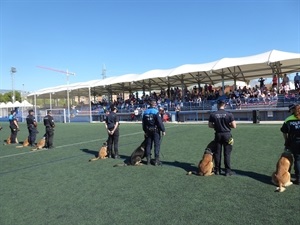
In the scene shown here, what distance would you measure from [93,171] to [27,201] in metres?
2.46

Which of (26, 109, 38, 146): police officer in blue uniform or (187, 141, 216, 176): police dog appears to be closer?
(187, 141, 216, 176): police dog

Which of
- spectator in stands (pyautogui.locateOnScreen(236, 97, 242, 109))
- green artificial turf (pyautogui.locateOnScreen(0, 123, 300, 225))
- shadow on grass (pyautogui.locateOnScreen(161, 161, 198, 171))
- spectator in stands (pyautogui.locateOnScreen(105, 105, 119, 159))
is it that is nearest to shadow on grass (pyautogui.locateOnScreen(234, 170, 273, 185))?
green artificial turf (pyautogui.locateOnScreen(0, 123, 300, 225))

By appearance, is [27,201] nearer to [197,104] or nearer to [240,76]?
[197,104]

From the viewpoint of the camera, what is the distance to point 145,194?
19.4 ft

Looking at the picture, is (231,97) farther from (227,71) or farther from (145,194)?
(145,194)

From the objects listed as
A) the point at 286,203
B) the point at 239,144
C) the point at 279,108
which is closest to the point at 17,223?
the point at 286,203

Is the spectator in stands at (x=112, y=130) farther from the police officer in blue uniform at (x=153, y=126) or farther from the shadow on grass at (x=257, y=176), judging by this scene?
the shadow on grass at (x=257, y=176)

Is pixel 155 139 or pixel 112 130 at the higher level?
pixel 112 130

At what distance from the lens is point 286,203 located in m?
4.92

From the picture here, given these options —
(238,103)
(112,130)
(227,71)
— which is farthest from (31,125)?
(227,71)

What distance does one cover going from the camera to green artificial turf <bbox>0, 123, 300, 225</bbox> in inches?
186

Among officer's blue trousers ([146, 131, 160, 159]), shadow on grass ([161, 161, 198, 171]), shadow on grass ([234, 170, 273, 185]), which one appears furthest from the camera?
officer's blue trousers ([146, 131, 160, 159])

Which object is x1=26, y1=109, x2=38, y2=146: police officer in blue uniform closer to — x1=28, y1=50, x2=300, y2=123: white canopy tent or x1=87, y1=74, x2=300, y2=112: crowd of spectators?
x1=87, y1=74, x2=300, y2=112: crowd of spectators

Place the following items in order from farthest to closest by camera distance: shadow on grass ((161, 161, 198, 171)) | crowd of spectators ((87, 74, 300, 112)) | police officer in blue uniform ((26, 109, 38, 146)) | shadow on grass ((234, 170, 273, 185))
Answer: crowd of spectators ((87, 74, 300, 112)) < police officer in blue uniform ((26, 109, 38, 146)) < shadow on grass ((161, 161, 198, 171)) < shadow on grass ((234, 170, 273, 185))
